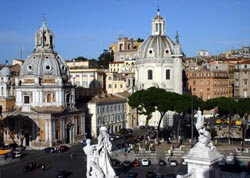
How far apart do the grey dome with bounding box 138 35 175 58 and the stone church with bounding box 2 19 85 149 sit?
812 inches

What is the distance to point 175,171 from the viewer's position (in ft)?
109

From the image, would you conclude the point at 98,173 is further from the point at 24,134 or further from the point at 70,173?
the point at 24,134

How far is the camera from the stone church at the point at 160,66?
67.7 m

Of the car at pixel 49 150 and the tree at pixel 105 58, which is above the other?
the tree at pixel 105 58

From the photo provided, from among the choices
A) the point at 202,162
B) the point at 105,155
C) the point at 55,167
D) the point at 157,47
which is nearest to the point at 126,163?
the point at 55,167

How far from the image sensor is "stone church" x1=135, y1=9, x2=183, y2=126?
67.7m

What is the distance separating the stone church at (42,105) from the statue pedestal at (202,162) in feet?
107

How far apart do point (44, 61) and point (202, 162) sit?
122 feet

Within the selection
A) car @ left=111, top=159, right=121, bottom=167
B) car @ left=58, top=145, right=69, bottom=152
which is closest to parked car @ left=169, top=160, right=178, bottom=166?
car @ left=111, top=159, right=121, bottom=167

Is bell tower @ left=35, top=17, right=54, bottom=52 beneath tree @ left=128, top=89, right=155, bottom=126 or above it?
above

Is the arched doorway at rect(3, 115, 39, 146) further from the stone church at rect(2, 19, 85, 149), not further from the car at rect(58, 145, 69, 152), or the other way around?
the car at rect(58, 145, 69, 152)

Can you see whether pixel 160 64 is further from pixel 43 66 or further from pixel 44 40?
pixel 43 66

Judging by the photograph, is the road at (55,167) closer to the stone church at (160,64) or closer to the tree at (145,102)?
the tree at (145,102)

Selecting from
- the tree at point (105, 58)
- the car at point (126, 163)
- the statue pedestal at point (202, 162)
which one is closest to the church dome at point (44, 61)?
the car at point (126, 163)
